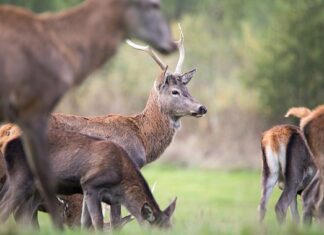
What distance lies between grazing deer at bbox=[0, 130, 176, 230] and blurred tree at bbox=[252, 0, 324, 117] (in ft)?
77.2

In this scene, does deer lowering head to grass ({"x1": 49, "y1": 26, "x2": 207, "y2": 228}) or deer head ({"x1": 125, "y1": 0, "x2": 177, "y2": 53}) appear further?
deer lowering head to grass ({"x1": 49, "y1": 26, "x2": 207, "y2": 228})

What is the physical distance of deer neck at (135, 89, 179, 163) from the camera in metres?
15.1

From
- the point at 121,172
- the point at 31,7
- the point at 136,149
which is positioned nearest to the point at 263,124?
the point at 31,7

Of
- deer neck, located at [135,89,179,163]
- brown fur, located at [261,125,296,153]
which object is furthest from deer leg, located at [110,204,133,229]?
brown fur, located at [261,125,296,153]

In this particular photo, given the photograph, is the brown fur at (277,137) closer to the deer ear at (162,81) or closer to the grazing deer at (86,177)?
the deer ear at (162,81)

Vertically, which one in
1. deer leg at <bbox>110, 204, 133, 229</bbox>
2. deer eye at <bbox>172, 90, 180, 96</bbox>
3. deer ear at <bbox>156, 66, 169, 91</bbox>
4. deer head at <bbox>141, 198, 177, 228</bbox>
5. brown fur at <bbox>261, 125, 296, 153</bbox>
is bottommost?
deer leg at <bbox>110, 204, 133, 229</bbox>

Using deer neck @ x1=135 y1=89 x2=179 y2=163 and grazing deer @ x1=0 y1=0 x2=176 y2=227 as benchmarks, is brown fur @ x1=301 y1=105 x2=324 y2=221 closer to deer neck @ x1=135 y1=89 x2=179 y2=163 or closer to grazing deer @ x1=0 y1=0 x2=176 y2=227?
grazing deer @ x1=0 y1=0 x2=176 y2=227

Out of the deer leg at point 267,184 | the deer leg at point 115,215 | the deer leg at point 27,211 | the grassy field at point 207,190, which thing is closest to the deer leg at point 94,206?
the deer leg at point 27,211

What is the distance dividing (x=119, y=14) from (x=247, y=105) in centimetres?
2728

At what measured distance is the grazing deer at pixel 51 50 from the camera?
30.6ft

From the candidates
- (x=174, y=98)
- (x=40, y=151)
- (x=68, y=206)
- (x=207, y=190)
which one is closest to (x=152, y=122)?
(x=174, y=98)

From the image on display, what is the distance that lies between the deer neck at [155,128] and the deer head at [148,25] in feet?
14.9

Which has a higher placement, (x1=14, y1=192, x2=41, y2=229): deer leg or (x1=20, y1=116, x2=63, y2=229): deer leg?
(x1=20, y1=116, x2=63, y2=229): deer leg

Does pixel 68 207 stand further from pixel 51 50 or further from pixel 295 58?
pixel 295 58
